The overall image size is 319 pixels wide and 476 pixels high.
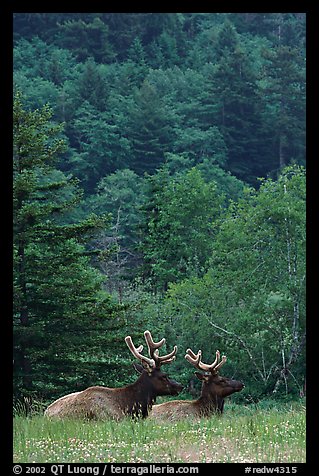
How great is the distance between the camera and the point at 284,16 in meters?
94.5

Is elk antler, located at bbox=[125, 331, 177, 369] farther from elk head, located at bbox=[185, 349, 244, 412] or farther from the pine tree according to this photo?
the pine tree

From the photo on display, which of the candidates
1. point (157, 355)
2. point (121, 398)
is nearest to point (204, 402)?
point (157, 355)

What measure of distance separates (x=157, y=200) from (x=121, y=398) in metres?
35.7

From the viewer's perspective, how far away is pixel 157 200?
47.3 metres

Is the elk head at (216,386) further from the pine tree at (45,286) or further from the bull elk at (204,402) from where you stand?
the pine tree at (45,286)

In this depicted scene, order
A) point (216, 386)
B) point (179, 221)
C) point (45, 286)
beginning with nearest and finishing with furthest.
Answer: point (216, 386)
point (45, 286)
point (179, 221)

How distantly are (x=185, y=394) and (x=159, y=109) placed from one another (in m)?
60.3

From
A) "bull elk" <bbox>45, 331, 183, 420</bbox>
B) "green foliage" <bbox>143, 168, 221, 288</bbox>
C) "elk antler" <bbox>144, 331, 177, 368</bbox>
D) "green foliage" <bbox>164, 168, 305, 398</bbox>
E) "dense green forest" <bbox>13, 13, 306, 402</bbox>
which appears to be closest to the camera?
"bull elk" <bbox>45, 331, 183, 420</bbox>

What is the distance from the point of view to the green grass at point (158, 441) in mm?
8281

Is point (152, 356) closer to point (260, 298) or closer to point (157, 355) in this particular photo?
point (157, 355)

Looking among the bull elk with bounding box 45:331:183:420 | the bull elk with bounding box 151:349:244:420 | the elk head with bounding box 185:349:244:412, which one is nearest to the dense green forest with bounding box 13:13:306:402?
the bull elk with bounding box 151:349:244:420

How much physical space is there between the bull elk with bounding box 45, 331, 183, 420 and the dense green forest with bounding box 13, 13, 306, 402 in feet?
20.6

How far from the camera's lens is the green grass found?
8281mm

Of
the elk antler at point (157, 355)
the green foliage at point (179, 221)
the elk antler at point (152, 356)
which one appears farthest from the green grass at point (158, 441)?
the green foliage at point (179, 221)
